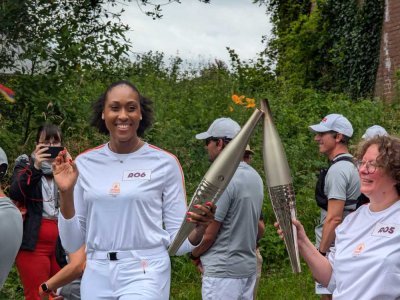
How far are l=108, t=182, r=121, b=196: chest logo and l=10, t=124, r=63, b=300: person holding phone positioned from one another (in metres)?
2.36

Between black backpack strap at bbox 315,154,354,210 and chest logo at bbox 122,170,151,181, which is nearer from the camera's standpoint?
chest logo at bbox 122,170,151,181

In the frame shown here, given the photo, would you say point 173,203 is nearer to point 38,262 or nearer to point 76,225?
point 76,225

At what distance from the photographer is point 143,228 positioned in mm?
4590

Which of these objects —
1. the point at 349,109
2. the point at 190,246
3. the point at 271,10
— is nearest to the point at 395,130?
the point at 349,109

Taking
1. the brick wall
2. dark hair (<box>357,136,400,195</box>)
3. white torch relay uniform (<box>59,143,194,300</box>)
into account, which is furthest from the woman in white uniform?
the brick wall

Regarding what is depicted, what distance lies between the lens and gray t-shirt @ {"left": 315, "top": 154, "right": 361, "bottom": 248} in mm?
6742

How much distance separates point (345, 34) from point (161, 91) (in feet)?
23.1

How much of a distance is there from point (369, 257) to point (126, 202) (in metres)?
1.39

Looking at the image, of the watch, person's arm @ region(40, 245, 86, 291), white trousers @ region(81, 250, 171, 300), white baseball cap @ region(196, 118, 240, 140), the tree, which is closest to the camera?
white trousers @ region(81, 250, 171, 300)

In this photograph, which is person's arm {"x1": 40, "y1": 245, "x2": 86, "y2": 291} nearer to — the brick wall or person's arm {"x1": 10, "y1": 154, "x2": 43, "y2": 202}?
person's arm {"x1": 10, "y1": 154, "x2": 43, "y2": 202}

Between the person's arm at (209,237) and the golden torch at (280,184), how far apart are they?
2.14 m

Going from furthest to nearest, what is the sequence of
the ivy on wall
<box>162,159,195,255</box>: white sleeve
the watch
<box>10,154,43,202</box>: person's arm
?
1. the ivy on wall
2. <box>10,154,43,202</box>: person's arm
3. the watch
4. <box>162,159,195,255</box>: white sleeve

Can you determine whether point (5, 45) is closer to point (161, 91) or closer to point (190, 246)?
point (190, 246)

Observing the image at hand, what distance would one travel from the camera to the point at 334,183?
6.75 m
